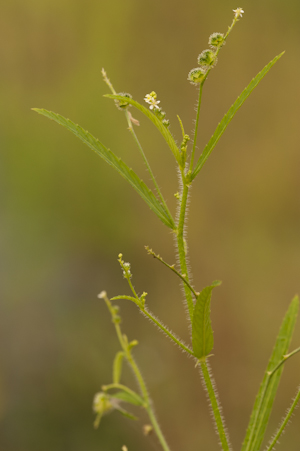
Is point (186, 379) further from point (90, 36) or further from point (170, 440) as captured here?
point (90, 36)

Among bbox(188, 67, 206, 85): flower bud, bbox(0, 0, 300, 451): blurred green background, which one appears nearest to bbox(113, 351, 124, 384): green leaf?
bbox(188, 67, 206, 85): flower bud

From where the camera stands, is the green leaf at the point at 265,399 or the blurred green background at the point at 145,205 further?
the blurred green background at the point at 145,205

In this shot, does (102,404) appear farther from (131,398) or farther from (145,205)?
(145,205)

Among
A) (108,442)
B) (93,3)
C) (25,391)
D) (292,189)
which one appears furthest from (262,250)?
(93,3)

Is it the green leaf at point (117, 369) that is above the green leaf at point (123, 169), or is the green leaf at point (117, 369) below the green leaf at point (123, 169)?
below

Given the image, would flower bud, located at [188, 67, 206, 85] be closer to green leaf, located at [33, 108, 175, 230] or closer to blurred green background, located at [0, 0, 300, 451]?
green leaf, located at [33, 108, 175, 230]

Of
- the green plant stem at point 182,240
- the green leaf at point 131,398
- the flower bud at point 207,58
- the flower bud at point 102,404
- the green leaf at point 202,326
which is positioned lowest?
the flower bud at point 102,404

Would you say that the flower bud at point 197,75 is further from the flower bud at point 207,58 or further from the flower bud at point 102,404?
the flower bud at point 102,404

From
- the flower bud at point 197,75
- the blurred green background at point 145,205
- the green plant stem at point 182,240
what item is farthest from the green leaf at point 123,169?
the blurred green background at point 145,205
